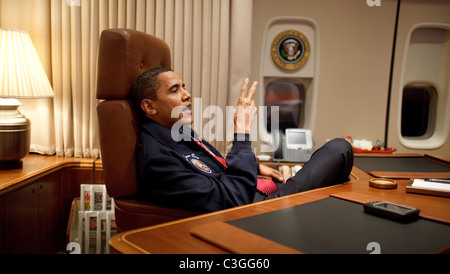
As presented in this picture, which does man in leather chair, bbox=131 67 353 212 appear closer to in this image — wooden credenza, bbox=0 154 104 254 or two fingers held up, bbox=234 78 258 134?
two fingers held up, bbox=234 78 258 134

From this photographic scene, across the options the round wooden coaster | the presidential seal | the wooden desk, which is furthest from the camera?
the presidential seal

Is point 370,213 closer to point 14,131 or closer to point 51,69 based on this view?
point 14,131

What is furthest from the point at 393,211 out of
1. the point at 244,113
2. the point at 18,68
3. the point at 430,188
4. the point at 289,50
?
the point at 289,50

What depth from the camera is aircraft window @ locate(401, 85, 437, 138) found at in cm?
373

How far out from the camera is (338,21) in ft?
10.8

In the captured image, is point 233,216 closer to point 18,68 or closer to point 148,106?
point 148,106

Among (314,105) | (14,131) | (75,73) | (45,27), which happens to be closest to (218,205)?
(14,131)

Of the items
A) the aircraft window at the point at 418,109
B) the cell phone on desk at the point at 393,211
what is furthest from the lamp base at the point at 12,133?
the aircraft window at the point at 418,109

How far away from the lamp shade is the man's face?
924mm

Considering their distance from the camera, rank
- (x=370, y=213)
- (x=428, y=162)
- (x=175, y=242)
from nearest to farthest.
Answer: (x=175, y=242) → (x=370, y=213) → (x=428, y=162)

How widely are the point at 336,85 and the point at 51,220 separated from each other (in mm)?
2660

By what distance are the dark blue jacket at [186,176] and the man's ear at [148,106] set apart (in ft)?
0.17

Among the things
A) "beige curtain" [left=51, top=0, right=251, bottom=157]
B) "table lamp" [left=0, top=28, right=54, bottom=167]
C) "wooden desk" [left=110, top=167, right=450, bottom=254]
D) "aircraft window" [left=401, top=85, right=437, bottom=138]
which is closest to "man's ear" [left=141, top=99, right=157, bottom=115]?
"wooden desk" [left=110, top=167, right=450, bottom=254]

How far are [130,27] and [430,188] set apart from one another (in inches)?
86.1
